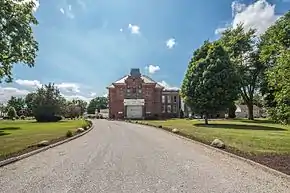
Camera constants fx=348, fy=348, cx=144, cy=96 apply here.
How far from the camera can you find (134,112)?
8525 centimetres

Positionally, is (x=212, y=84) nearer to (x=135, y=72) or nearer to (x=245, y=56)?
(x=245, y=56)

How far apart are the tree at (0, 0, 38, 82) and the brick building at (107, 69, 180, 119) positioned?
2191 inches

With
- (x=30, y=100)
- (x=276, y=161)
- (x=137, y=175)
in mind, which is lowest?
(x=137, y=175)

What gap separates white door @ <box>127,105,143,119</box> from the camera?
279 feet

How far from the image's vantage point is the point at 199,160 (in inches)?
510

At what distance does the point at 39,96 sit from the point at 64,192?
6574 cm

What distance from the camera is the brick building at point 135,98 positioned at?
280 feet

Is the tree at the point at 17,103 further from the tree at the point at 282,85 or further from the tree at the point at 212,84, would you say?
the tree at the point at 282,85

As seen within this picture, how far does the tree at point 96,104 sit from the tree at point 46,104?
295 ft

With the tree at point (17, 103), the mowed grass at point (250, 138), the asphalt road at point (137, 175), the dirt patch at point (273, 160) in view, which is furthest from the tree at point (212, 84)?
the tree at point (17, 103)

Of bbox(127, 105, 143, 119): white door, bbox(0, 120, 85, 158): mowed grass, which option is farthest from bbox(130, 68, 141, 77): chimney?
bbox(0, 120, 85, 158): mowed grass

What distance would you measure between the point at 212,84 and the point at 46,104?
38.0m

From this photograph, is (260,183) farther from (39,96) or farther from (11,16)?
(39,96)

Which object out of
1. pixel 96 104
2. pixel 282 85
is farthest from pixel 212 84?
pixel 96 104
